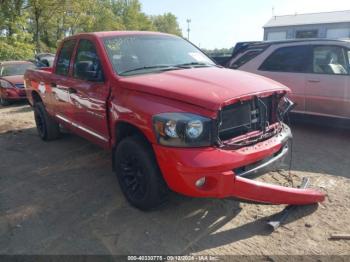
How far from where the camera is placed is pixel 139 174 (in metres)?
3.42

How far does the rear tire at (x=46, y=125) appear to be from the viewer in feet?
20.4

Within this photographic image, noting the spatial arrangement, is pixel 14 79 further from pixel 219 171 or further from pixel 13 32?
pixel 13 32

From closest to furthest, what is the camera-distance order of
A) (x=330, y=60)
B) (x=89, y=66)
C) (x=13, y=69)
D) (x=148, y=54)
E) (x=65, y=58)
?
(x=89, y=66)
(x=148, y=54)
(x=65, y=58)
(x=330, y=60)
(x=13, y=69)

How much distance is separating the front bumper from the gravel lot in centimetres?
39

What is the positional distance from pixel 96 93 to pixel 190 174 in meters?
1.81

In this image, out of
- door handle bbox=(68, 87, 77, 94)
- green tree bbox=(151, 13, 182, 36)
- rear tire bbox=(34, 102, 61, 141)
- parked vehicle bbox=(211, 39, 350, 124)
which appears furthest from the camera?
green tree bbox=(151, 13, 182, 36)

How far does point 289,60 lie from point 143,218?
4.61 m

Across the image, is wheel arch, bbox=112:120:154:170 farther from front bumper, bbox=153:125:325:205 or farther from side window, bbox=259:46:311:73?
side window, bbox=259:46:311:73

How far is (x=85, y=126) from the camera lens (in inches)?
183

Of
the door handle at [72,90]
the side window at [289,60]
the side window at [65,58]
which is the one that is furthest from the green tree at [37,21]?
the side window at [289,60]

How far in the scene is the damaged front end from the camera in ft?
10.1

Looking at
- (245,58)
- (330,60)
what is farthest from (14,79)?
(330,60)

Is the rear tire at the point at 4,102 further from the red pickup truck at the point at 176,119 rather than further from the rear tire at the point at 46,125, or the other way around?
the red pickup truck at the point at 176,119

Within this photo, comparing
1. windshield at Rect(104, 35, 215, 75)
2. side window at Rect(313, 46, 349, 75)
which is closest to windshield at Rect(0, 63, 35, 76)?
windshield at Rect(104, 35, 215, 75)
